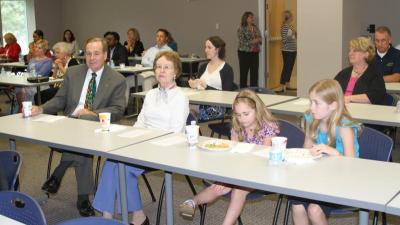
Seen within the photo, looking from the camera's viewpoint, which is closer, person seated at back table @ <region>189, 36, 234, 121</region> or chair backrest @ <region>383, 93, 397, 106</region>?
chair backrest @ <region>383, 93, 397, 106</region>

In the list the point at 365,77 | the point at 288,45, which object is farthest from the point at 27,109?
the point at 288,45

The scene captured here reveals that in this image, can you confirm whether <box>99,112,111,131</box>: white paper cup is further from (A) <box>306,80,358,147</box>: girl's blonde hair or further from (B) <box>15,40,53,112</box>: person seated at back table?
(B) <box>15,40,53,112</box>: person seated at back table

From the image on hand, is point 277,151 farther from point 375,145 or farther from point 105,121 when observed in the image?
point 105,121

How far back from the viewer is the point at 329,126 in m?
2.85

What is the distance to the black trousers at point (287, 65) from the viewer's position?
9798mm

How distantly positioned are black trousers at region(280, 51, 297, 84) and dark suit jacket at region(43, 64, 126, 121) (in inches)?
241

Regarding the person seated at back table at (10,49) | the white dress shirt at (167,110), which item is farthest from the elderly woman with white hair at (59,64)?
the person seated at back table at (10,49)

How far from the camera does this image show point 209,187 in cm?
303

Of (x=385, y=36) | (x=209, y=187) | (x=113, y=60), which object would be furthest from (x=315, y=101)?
(x=113, y=60)

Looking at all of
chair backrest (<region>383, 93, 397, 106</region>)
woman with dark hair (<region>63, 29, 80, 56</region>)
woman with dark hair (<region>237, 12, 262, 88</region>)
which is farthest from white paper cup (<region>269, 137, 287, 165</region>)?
woman with dark hair (<region>63, 29, 80, 56</region>)

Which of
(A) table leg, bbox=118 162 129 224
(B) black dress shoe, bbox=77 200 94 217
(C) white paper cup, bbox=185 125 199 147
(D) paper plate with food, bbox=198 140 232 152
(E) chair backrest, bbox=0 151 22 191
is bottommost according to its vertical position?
(B) black dress shoe, bbox=77 200 94 217

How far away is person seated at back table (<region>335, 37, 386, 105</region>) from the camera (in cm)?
434

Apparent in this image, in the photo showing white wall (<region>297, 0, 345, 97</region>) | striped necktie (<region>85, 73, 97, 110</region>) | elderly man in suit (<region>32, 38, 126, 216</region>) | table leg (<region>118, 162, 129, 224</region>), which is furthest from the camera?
white wall (<region>297, 0, 345, 97</region>)

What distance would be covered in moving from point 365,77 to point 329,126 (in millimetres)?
1765
